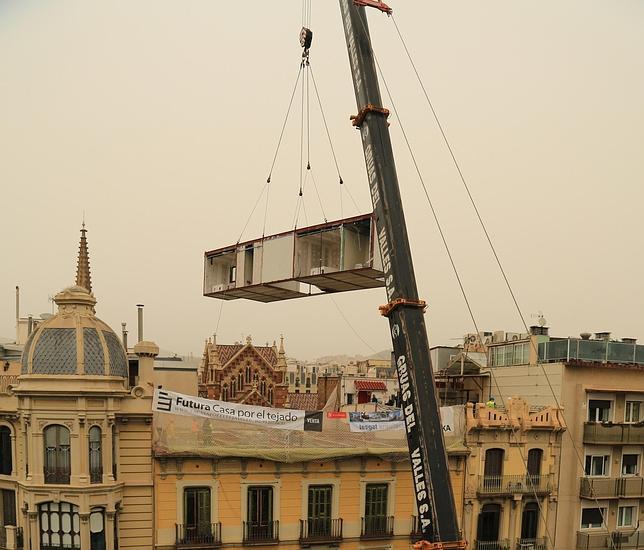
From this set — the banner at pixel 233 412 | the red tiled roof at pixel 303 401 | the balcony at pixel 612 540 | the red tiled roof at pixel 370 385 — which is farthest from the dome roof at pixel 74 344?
the red tiled roof at pixel 303 401

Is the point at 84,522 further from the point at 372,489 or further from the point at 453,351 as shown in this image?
the point at 453,351

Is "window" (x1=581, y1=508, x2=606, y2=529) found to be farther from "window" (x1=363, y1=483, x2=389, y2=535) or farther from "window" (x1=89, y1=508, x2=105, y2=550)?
"window" (x1=89, y1=508, x2=105, y2=550)

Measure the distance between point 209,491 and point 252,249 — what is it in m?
11.2

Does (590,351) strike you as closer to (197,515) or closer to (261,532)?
(261,532)

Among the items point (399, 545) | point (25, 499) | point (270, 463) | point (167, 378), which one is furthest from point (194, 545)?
point (167, 378)

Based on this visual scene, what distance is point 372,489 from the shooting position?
27891mm

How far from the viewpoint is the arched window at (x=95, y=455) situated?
80.2ft

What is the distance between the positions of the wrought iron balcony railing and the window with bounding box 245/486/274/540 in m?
10.2

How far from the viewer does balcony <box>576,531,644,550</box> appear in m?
29.6

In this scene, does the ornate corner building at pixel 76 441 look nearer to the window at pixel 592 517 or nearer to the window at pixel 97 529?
the window at pixel 97 529

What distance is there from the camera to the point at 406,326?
Result: 1464cm

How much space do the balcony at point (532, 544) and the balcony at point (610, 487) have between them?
306cm

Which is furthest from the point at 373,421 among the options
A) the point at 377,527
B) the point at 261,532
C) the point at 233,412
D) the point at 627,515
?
the point at 627,515

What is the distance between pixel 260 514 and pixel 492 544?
11.6 metres
